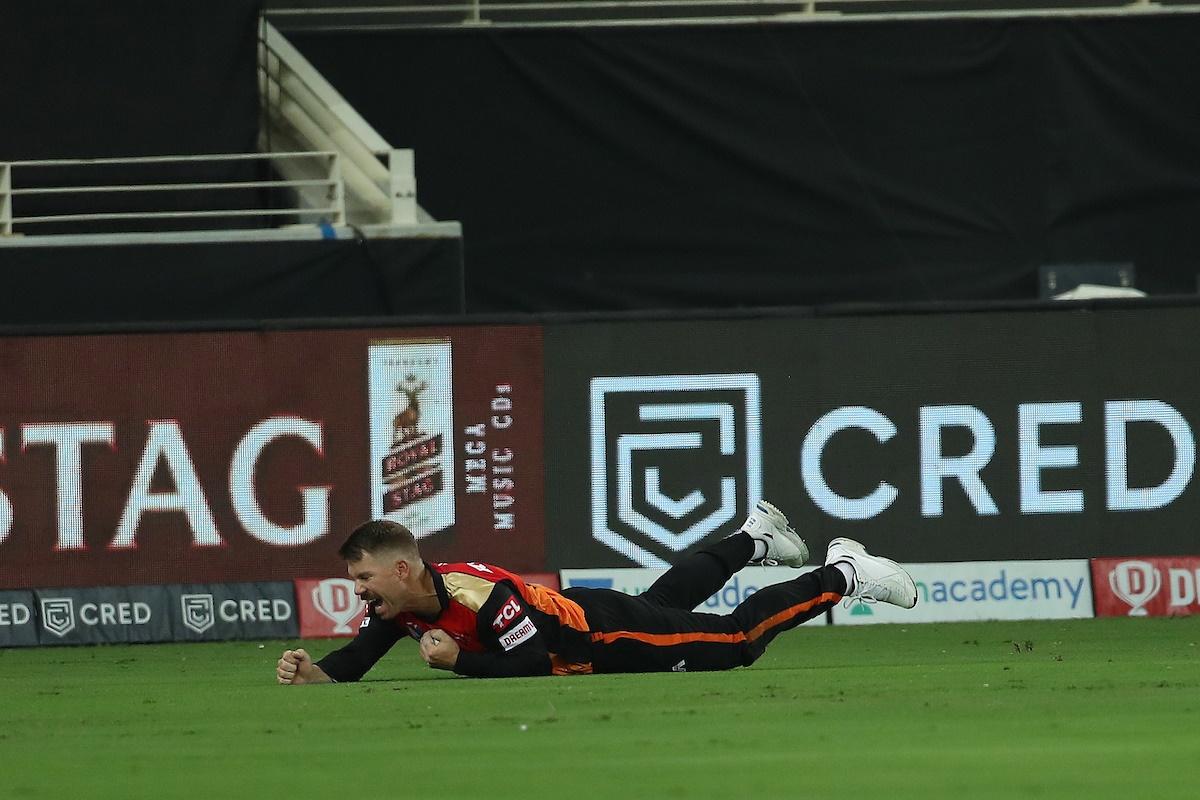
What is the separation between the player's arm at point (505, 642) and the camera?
955 cm

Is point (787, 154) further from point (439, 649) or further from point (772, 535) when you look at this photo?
point (439, 649)

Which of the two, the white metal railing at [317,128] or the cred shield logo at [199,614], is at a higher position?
the white metal railing at [317,128]

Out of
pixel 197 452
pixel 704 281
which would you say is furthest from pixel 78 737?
pixel 704 281

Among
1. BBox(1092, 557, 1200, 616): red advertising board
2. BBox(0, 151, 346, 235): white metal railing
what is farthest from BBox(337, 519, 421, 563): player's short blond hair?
BBox(0, 151, 346, 235): white metal railing

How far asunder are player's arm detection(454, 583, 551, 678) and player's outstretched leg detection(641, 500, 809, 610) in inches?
34.4

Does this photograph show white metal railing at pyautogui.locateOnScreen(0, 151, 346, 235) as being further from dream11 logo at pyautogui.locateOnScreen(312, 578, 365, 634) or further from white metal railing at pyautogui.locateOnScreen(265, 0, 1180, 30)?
dream11 logo at pyautogui.locateOnScreen(312, 578, 365, 634)

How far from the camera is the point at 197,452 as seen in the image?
15281 millimetres

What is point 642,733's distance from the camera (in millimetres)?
7477

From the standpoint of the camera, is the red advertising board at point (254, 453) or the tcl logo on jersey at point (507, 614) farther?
the red advertising board at point (254, 453)

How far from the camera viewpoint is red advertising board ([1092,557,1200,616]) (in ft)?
49.9

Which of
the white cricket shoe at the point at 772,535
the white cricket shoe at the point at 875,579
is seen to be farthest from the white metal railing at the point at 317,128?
the white cricket shoe at the point at 875,579

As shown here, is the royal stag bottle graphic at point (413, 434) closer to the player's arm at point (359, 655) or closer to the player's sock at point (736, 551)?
the player's sock at point (736, 551)

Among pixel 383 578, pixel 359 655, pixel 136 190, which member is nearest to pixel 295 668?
pixel 359 655

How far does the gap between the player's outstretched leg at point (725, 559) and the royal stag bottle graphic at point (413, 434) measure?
4114 millimetres
